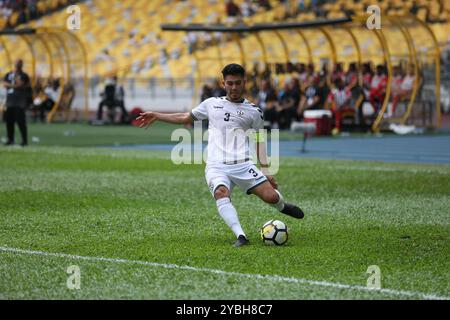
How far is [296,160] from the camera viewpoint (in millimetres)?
20688

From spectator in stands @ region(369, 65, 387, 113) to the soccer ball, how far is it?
19918mm

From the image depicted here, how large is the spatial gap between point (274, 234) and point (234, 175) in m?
0.73

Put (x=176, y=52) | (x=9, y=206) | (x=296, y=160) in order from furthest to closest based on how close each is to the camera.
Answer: (x=176, y=52) → (x=296, y=160) → (x=9, y=206)

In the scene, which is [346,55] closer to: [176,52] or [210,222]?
[176,52]

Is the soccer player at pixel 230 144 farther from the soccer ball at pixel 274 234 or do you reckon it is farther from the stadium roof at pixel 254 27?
the stadium roof at pixel 254 27

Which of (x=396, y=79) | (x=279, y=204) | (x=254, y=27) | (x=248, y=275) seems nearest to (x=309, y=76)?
(x=254, y=27)

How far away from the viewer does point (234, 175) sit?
1020 cm

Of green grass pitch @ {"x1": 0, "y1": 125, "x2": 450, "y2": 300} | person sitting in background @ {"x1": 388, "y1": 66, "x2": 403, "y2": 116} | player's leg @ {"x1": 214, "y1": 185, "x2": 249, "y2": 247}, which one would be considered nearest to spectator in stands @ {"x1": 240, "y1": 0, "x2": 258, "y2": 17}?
person sitting in background @ {"x1": 388, "y1": 66, "x2": 403, "y2": 116}

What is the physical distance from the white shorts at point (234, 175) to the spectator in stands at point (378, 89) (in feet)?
64.5

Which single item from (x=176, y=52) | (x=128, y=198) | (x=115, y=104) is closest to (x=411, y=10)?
(x=115, y=104)

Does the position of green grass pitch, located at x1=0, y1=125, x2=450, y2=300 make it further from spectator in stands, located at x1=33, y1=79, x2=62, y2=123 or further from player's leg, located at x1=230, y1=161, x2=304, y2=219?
spectator in stands, located at x1=33, y1=79, x2=62, y2=123

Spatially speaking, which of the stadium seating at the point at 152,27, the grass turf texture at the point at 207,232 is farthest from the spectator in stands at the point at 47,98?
the grass turf texture at the point at 207,232

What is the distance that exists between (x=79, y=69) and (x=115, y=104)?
177 inches

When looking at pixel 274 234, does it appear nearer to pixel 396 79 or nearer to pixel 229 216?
pixel 229 216
